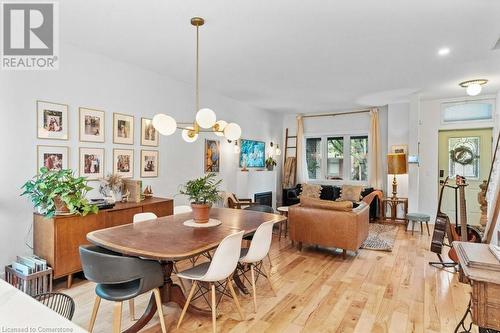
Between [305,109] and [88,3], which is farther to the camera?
[305,109]

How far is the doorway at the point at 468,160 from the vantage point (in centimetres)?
587

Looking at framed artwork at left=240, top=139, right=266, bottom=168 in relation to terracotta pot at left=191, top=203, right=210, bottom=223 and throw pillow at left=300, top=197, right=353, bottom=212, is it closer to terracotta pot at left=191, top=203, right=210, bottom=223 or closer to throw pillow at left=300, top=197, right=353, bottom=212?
throw pillow at left=300, top=197, right=353, bottom=212

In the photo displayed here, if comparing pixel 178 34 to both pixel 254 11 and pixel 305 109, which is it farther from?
pixel 305 109

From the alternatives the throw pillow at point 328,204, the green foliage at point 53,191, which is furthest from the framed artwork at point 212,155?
the green foliage at point 53,191

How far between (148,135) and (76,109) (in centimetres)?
110

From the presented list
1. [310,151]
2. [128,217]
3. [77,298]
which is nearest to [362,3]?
[128,217]

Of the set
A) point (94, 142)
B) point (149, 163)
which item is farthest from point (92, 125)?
point (149, 163)

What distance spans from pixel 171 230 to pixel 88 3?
2141mm

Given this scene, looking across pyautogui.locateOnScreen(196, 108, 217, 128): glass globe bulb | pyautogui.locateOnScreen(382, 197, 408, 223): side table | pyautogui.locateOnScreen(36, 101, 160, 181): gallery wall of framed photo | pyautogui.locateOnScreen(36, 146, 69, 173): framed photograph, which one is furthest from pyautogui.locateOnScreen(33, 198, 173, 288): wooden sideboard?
pyautogui.locateOnScreen(382, 197, 408, 223): side table

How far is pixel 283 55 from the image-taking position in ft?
12.3

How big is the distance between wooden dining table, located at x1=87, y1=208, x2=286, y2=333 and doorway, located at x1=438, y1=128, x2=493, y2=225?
513 cm

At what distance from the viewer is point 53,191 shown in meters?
2.88

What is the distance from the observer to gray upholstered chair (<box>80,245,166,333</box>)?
6.21 ft

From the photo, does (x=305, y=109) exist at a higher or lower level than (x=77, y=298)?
higher
